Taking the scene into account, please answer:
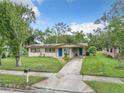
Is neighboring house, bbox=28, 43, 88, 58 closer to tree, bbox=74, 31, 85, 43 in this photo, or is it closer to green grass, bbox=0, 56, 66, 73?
green grass, bbox=0, 56, 66, 73

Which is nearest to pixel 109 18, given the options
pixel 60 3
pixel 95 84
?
pixel 60 3

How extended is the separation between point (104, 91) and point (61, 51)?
24.1 meters

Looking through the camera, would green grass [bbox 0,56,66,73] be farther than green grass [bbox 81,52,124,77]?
Yes

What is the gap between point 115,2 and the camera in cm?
1605

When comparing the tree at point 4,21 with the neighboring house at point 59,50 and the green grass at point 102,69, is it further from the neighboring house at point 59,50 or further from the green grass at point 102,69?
the neighboring house at point 59,50

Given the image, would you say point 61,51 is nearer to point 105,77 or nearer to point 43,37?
point 105,77

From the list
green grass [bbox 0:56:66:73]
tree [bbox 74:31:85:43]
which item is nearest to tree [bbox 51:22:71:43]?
tree [bbox 74:31:85:43]

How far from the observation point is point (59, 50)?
33625 millimetres

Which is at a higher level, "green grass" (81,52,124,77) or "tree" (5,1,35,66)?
"tree" (5,1,35,66)

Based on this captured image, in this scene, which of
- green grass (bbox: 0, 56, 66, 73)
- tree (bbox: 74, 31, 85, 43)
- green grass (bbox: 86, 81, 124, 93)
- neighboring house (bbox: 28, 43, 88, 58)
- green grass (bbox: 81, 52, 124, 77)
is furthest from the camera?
tree (bbox: 74, 31, 85, 43)

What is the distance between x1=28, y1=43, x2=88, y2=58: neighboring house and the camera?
1309 inches

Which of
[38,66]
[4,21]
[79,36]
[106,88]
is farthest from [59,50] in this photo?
[79,36]

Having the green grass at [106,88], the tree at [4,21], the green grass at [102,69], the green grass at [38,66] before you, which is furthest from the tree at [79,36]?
the green grass at [106,88]

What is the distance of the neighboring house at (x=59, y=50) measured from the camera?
33250 mm
